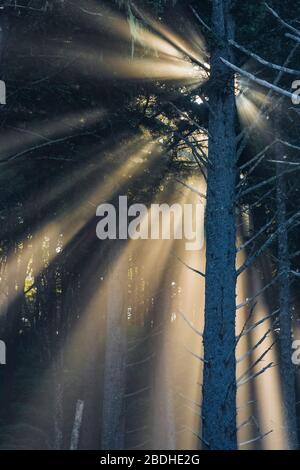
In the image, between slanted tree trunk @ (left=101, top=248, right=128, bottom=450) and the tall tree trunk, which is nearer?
slanted tree trunk @ (left=101, top=248, right=128, bottom=450)

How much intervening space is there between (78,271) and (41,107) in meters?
6.28

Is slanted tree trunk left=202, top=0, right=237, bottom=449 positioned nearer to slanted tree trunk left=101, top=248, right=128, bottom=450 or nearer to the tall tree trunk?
slanted tree trunk left=101, top=248, right=128, bottom=450

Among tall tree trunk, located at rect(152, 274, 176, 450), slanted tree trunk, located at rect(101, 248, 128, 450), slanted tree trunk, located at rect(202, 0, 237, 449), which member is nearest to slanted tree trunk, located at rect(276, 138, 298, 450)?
slanted tree trunk, located at rect(101, 248, 128, 450)

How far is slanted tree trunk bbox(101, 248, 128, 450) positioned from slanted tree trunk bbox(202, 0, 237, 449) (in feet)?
24.2

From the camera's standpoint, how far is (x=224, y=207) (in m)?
6.54

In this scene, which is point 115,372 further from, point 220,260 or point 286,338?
point 220,260

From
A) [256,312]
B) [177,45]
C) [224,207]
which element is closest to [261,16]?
[177,45]

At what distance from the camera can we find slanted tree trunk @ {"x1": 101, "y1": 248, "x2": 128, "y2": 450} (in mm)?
13473

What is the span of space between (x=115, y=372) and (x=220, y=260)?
25.8 feet

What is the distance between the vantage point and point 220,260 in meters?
6.39

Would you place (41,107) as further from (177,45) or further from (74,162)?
(177,45)

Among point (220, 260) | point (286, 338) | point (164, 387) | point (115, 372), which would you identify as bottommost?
point (220, 260)

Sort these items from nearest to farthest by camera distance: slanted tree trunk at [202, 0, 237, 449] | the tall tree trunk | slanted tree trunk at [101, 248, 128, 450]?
slanted tree trunk at [202, 0, 237, 449]
slanted tree trunk at [101, 248, 128, 450]
the tall tree trunk

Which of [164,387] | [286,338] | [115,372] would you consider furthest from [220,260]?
[164,387]
